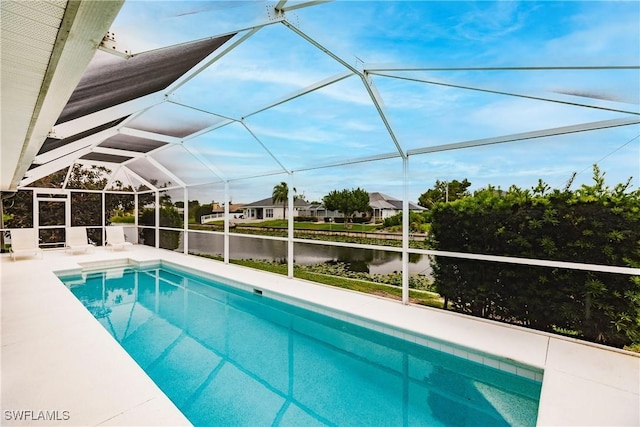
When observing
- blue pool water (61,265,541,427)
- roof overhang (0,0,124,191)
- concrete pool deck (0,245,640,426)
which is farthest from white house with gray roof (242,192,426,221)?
roof overhang (0,0,124,191)

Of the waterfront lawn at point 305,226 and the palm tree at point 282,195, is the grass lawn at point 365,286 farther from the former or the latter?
the palm tree at point 282,195

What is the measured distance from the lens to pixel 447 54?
3393 millimetres

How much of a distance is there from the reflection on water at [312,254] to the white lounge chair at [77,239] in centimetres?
388

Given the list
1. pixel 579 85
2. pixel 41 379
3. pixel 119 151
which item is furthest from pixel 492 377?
pixel 119 151

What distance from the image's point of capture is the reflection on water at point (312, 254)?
7.24 metres

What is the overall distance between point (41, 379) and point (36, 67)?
9.84ft

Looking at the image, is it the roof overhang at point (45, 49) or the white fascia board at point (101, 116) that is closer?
the roof overhang at point (45, 49)

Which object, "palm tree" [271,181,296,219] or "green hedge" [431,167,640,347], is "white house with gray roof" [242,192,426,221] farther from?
"green hedge" [431,167,640,347]

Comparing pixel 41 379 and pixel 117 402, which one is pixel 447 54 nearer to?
pixel 117 402

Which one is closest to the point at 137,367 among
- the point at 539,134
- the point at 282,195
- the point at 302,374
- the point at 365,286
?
the point at 302,374

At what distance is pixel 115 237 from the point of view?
1330 cm

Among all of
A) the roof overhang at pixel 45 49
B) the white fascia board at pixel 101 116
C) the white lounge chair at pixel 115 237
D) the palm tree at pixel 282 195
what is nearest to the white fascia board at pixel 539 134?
the white fascia board at pixel 101 116

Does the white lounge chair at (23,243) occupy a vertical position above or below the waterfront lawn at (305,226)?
below

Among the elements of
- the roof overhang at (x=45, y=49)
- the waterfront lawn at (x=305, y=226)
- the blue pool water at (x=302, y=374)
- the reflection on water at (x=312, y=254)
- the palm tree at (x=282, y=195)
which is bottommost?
the blue pool water at (x=302, y=374)
